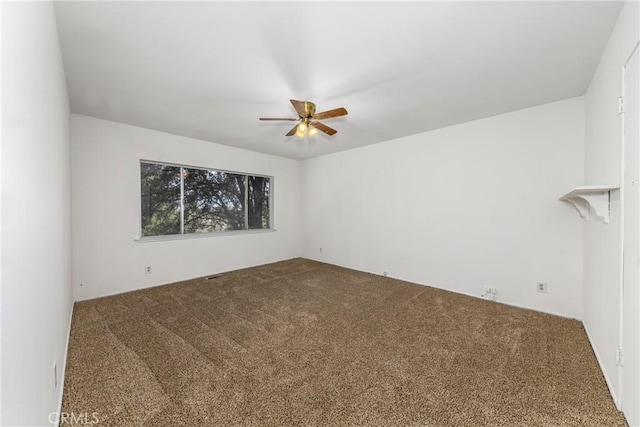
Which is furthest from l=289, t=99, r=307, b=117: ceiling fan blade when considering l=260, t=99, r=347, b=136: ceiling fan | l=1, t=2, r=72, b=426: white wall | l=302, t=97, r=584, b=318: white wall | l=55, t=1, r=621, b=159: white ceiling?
l=302, t=97, r=584, b=318: white wall

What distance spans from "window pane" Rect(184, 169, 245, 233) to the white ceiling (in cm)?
141

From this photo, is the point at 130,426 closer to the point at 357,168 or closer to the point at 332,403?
the point at 332,403

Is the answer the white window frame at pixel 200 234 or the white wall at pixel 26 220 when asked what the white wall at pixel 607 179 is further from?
the white window frame at pixel 200 234

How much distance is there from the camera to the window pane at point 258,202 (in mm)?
5332

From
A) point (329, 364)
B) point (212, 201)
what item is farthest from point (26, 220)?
point (212, 201)

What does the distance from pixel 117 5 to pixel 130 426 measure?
8.03 ft

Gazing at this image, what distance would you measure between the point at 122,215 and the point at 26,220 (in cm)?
312

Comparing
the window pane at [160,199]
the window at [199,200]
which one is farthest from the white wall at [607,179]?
the window pane at [160,199]

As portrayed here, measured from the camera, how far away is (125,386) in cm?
174

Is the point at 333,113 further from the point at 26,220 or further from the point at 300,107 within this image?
the point at 26,220

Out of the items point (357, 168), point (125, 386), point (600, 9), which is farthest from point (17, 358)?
point (357, 168)

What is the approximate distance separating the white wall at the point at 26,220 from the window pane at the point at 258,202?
381 cm

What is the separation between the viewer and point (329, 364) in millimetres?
2004

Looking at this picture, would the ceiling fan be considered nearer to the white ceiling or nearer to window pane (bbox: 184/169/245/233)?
the white ceiling
